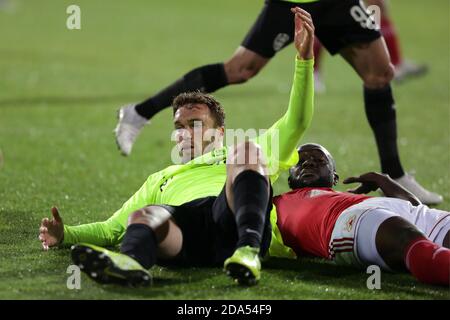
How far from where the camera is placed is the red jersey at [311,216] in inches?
186

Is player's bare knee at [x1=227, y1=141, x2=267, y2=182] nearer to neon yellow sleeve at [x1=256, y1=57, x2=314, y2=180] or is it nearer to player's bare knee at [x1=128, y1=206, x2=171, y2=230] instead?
neon yellow sleeve at [x1=256, y1=57, x2=314, y2=180]

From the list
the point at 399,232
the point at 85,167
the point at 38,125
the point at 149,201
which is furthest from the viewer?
the point at 38,125

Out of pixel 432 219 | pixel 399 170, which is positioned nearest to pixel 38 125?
pixel 399 170

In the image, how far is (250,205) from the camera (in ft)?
13.9

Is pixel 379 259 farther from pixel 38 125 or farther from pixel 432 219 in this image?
pixel 38 125

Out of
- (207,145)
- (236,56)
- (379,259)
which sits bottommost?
(379,259)

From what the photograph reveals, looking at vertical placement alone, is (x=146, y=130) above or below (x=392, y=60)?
below

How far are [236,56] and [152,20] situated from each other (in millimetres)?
12978

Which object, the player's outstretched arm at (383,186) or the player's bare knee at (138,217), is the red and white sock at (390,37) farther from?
the player's bare knee at (138,217)

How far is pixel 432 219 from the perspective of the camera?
4.65 m

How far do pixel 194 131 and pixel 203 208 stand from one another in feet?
1.82

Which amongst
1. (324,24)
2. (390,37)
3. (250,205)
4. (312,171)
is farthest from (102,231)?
(390,37)

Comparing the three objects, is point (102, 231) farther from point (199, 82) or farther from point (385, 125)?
point (385, 125)

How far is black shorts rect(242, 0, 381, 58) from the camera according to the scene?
6363 mm
